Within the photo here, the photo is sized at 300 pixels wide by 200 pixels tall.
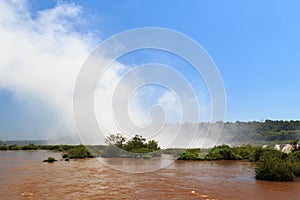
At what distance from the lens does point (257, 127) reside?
49812 mm

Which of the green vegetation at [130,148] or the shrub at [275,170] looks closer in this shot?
the shrub at [275,170]

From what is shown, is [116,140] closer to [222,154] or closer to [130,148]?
[130,148]

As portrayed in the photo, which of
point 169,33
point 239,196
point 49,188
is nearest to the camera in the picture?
point 239,196

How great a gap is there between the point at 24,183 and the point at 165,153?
22366mm

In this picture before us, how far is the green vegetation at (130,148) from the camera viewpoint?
26.8 meters

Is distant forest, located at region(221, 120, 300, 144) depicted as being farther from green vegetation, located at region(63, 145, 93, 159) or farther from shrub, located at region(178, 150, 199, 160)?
green vegetation, located at region(63, 145, 93, 159)

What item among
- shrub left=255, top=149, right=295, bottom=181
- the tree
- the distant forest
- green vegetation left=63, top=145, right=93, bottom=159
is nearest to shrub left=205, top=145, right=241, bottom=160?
the tree

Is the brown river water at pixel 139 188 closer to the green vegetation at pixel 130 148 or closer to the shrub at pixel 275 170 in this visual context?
the shrub at pixel 275 170

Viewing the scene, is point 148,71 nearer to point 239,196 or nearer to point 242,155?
point 239,196

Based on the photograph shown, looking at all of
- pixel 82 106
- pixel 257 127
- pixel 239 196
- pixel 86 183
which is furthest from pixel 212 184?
pixel 257 127

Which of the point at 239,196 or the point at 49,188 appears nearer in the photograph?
the point at 239,196

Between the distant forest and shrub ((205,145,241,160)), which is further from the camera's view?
the distant forest

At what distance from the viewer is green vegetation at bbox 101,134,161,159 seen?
26797mm

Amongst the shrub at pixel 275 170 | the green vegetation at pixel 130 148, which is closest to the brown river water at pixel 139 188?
the shrub at pixel 275 170
